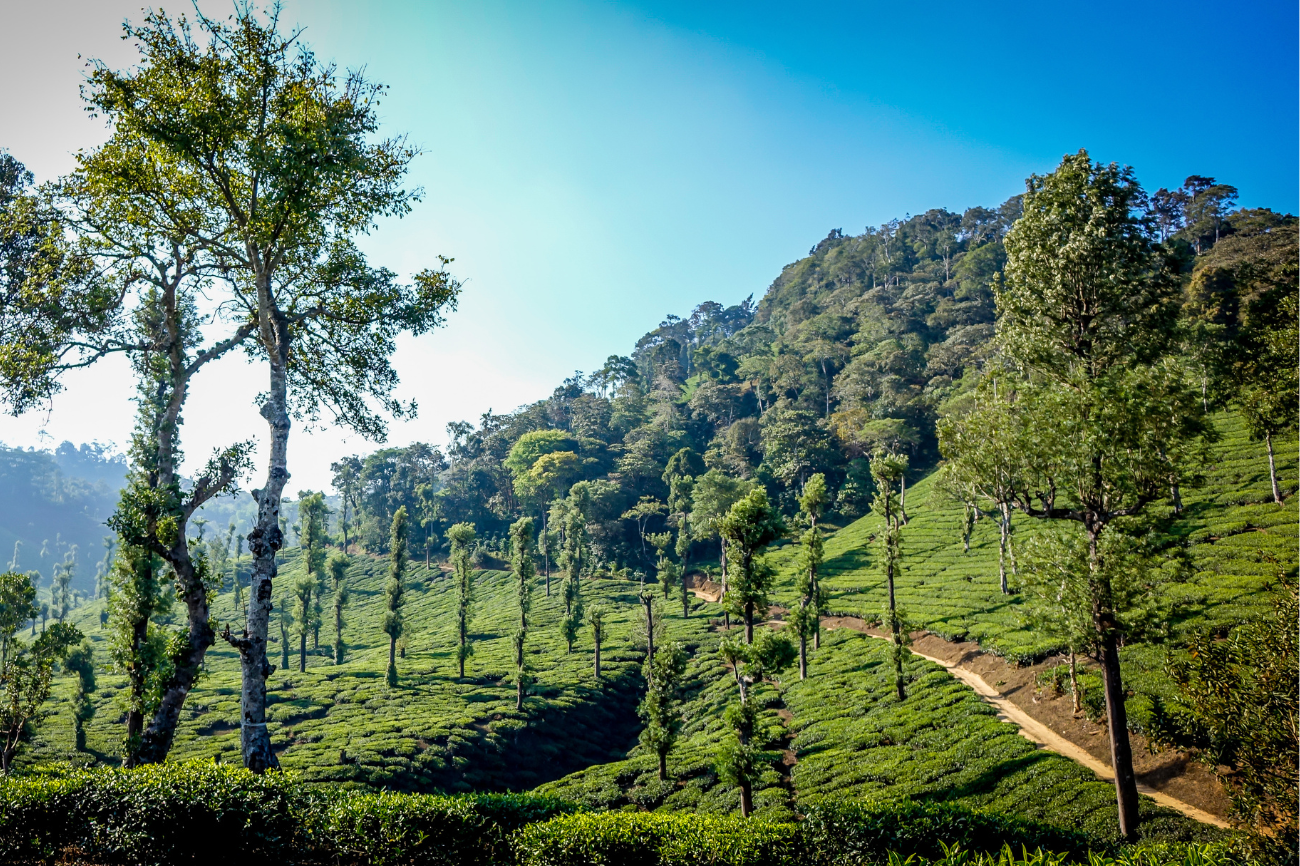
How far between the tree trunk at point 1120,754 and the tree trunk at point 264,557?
20.2 metres

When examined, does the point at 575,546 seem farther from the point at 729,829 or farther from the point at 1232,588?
the point at 729,829

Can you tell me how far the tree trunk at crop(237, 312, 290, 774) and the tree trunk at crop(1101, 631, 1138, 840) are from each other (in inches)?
796

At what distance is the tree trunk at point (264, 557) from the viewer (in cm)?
1089

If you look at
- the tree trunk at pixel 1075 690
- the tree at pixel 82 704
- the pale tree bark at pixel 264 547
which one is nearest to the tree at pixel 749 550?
the tree trunk at pixel 1075 690

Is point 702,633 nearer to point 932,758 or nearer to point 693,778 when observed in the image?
point 693,778

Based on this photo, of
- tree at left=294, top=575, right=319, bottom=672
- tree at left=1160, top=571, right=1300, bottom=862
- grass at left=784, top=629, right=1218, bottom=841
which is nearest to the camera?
tree at left=1160, top=571, right=1300, bottom=862

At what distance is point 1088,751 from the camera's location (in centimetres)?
2105

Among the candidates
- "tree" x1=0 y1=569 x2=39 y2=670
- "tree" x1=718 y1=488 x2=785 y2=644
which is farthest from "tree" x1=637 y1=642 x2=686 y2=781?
"tree" x1=0 y1=569 x2=39 y2=670

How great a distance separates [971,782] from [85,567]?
10749 inches

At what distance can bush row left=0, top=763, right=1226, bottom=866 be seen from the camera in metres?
8.77

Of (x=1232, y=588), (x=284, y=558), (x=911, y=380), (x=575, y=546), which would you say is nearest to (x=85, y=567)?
(x=284, y=558)

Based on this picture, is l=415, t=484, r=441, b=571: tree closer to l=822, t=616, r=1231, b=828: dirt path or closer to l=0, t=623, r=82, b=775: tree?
l=0, t=623, r=82, b=775: tree

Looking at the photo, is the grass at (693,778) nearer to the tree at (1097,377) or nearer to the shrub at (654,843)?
the shrub at (654,843)

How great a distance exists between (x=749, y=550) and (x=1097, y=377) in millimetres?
12977
